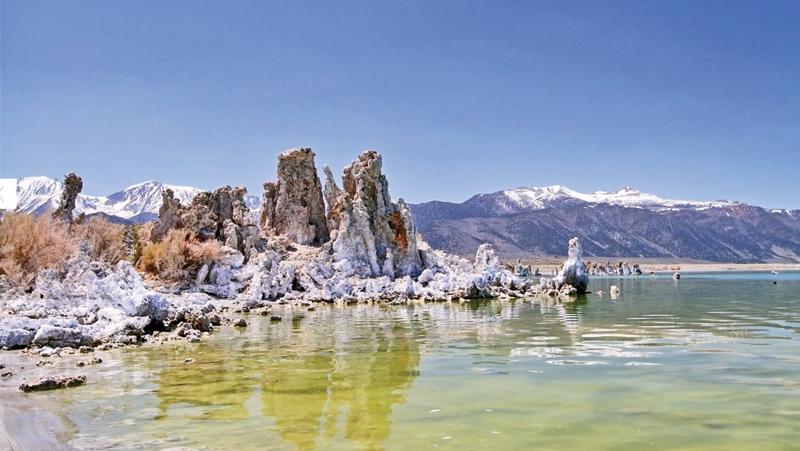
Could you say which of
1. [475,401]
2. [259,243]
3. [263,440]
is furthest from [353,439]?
[259,243]

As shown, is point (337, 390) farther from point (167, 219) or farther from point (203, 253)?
point (167, 219)

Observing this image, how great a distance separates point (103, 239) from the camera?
3909 cm

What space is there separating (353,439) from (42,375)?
24.2 feet

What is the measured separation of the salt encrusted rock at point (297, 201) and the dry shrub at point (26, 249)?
27.5 metres

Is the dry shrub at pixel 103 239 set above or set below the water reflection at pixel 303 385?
above

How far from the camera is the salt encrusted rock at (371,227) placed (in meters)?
47.9

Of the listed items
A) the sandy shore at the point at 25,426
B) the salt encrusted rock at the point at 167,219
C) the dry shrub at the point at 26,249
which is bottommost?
the sandy shore at the point at 25,426

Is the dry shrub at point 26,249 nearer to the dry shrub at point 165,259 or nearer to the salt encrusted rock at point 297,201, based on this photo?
the dry shrub at point 165,259

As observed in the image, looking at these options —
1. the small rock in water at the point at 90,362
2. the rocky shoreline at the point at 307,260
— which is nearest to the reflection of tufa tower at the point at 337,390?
the small rock in water at the point at 90,362

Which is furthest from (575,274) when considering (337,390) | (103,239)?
(337,390)

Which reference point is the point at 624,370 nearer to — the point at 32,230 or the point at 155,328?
the point at 155,328

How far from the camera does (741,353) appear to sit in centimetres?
1462

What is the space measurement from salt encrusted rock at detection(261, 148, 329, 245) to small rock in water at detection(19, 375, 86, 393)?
41.2 m

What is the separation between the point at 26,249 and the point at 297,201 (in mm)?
30780
